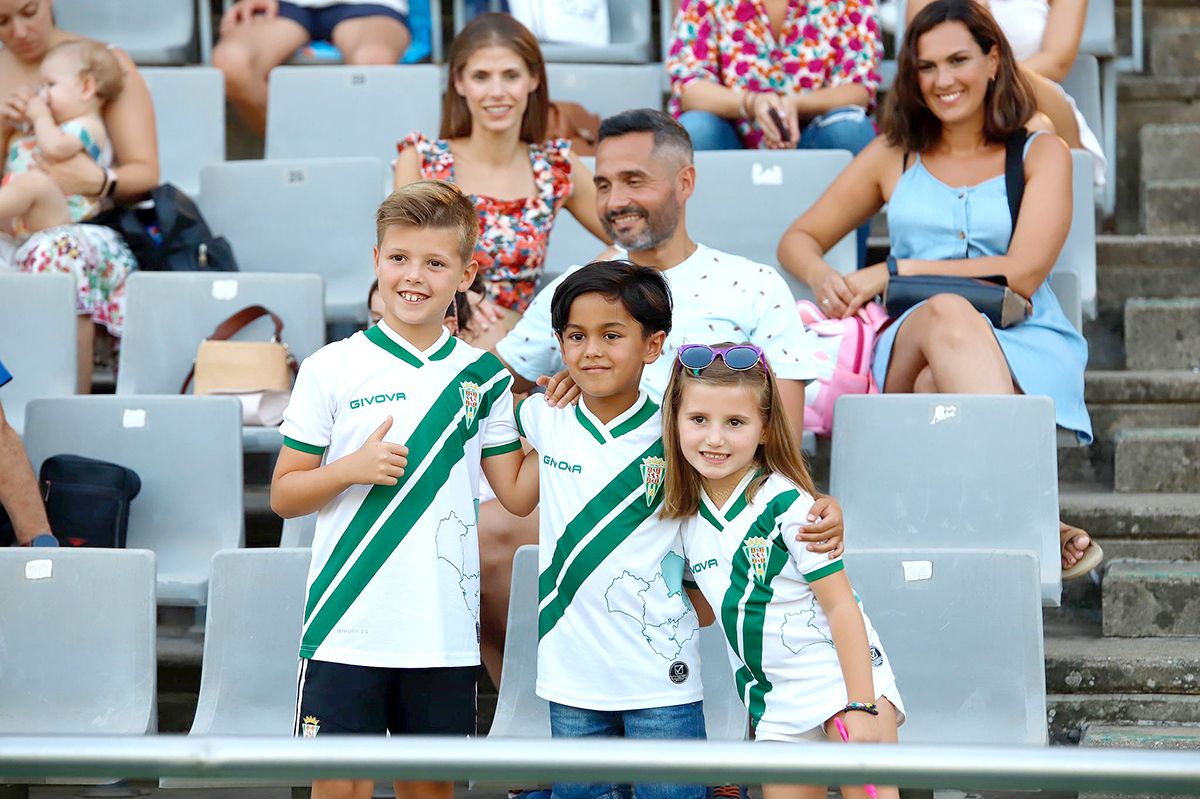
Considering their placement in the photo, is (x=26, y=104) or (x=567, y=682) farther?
(x=26, y=104)

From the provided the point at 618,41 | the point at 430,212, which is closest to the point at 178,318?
the point at 430,212

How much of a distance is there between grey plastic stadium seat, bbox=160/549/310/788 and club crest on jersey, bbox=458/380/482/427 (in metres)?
0.58

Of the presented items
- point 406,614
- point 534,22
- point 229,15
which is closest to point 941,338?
point 406,614

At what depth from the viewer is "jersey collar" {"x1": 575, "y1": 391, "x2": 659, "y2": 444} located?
2.39 metres

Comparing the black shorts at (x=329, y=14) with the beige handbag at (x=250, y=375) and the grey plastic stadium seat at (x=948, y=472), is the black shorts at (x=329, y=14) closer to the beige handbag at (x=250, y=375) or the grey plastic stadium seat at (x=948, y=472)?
the beige handbag at (x=250, y=375)

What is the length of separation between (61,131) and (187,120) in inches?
26.5

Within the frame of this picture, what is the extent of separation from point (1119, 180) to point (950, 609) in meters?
2.57

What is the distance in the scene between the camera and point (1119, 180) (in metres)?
4.83

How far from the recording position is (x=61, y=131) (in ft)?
13.8

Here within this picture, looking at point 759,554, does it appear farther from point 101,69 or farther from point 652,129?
point 101,69

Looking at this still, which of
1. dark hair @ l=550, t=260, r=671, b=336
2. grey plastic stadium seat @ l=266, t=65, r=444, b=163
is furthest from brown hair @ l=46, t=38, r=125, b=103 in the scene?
dark hair @ l=550, t=260, r=671, b=336

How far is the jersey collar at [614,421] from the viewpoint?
239cm

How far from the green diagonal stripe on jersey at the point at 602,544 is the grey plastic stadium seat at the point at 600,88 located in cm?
262

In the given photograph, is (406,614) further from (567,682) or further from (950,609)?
(950,609)
